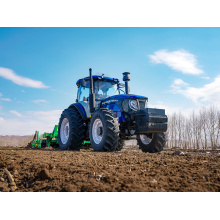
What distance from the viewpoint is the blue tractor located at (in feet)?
19.6

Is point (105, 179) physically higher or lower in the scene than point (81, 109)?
lower

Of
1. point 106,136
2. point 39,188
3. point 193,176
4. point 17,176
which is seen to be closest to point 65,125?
point 106,136

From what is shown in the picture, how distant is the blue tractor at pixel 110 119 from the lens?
5.97 meters

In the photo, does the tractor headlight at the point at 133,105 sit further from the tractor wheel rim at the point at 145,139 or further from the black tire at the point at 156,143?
the tractor wheel rim at the point at 145,139

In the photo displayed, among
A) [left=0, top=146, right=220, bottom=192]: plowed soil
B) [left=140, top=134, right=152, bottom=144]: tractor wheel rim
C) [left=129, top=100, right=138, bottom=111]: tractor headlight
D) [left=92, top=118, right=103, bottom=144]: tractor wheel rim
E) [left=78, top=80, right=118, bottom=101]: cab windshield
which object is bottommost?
[left=0, top=146, right=220, bottom=192]: plowed soil

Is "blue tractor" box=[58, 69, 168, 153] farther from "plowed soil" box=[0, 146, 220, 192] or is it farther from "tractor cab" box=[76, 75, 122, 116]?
"plowed soil" box=[0, 146, 220, 192]

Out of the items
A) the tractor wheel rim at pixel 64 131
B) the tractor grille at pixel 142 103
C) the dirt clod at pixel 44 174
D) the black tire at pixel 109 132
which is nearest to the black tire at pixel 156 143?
the tractor grille at pixel 142 103

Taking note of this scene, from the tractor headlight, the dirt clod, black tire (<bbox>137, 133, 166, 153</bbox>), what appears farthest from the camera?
black tire (<bbox>137, 133, 166, 153</bbox>)

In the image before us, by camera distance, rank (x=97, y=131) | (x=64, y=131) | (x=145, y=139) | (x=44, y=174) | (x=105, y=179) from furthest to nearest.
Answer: (x=64, y=131)
(x=145, y=139)
(x=97, y=131)
(x=44, y=174)
(x=105, y=179)

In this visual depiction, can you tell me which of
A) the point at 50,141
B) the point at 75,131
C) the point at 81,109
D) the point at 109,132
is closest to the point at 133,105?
the point at 109,132

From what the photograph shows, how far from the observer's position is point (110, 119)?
5902mm

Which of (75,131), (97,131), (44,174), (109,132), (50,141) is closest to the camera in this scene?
(44,174)

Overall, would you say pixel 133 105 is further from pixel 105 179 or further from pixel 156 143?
pixel 105 179

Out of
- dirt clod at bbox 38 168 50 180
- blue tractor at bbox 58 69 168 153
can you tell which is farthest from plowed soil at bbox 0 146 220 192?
blue tractor at bbox 58 69 168 153
